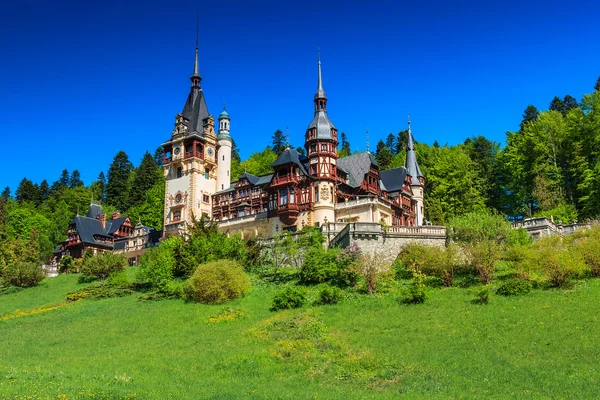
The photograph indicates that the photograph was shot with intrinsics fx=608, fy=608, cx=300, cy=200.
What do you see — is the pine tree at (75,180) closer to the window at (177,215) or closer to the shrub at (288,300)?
the window at (177,215)

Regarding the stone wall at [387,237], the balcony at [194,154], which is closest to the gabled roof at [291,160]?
the stone wall at [387,237]

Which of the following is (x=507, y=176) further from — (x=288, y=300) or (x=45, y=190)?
(x=45, y=190)

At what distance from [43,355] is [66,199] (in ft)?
298

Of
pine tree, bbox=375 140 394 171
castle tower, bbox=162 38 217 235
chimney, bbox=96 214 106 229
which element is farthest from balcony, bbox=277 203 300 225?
pine tree, bbox=375 140 394 171

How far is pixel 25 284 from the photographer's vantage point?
51.7m

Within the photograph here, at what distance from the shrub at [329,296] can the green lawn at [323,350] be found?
470 mm

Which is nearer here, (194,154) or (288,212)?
(288,212)

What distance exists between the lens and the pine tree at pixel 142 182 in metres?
101

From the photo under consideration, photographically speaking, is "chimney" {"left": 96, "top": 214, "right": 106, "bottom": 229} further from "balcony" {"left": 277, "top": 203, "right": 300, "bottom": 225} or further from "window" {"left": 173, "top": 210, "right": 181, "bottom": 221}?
"balcony" {"left": 277, "top": 203, "right": 300, "bottom": 225}

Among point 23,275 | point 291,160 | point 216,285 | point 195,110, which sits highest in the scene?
point 195,110

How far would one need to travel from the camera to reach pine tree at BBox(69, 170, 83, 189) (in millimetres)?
125062

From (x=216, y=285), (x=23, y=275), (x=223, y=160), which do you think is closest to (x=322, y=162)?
(x=223, y=160)

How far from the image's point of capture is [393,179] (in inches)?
2493

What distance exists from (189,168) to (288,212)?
59.5 feet
